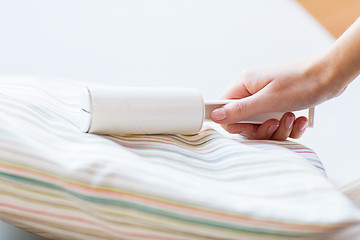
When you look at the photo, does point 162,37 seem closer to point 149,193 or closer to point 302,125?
point 302,125

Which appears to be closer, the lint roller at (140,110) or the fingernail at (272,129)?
the lint roller at (140,110)

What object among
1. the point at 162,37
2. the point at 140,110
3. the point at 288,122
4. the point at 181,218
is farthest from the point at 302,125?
the point at 162,37

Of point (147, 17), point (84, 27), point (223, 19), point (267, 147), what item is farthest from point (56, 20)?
point (267, 147)

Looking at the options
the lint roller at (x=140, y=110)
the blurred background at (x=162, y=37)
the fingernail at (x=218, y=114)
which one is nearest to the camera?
the lint roller at (x=140, y=110)

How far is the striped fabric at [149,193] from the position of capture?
390mm

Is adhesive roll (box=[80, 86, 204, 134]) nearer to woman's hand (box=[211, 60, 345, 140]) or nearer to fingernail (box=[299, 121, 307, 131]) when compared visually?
woman's hand (box=[211, 60, 345, 140])

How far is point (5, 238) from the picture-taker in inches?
19.0

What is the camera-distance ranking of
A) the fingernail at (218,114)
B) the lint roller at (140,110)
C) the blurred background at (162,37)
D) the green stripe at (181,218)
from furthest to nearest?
the blurred background at (162,37) < the fingernail at (218,114) < the lint roller at (140,110) < the green stripe at (181,218)

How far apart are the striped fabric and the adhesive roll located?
43mm

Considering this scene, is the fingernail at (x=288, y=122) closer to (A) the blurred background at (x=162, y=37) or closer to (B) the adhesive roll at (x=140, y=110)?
(B) the adhesive roll at (x=140, y=110)

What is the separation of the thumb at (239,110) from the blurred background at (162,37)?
532mm

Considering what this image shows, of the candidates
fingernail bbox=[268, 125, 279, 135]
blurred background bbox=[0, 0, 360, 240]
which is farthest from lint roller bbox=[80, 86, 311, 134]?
blurred background bbox=[0, 0, 360, 240]

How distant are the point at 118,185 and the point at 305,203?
6.7 inches

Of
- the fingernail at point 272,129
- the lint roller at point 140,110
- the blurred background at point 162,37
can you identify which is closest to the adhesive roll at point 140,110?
the lint roller at point 140,110
